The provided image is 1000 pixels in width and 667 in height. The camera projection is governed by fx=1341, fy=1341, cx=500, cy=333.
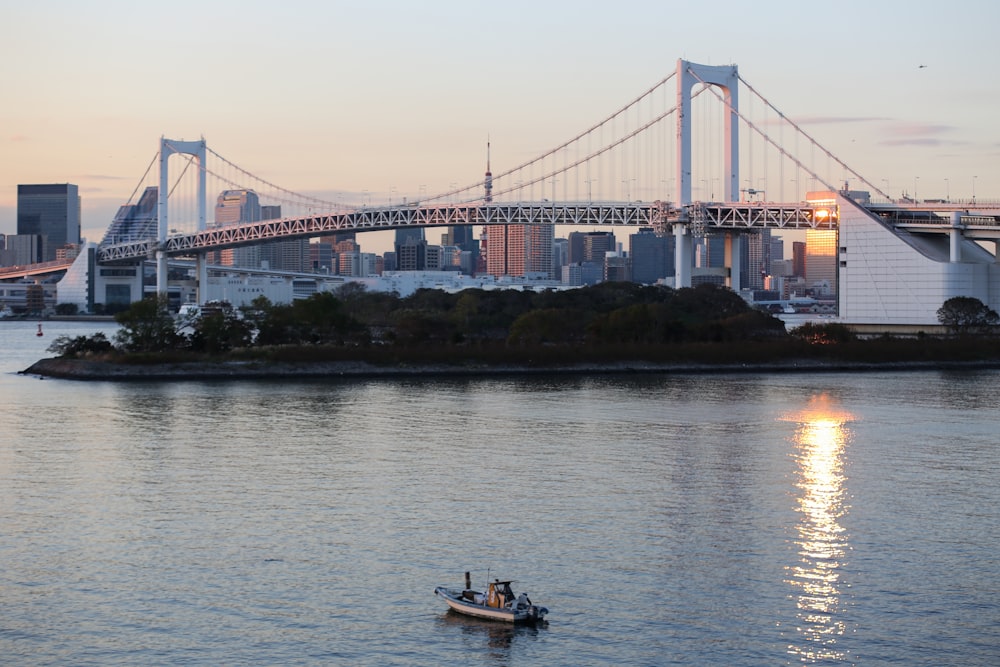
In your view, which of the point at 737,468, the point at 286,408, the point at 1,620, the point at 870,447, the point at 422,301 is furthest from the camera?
the point at 422,301

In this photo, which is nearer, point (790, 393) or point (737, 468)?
point (737, 468)

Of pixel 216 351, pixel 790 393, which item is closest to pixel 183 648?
pixel 790 393

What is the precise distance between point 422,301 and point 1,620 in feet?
129

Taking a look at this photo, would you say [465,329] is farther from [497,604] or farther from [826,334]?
[497,604]

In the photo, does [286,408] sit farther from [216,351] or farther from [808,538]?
[808,538]

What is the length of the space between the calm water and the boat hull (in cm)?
8

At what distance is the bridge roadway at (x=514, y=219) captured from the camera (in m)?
37.8

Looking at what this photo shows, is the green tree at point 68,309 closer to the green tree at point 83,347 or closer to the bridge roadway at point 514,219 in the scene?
the bridge roadway at point 514,219

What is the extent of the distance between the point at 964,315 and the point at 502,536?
2609 centimetres

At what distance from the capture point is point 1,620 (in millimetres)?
8656

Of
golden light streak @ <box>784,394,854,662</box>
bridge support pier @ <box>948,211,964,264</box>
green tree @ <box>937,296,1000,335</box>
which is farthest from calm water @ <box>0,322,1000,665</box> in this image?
bridge support pier @ <box>948,211,964,264</box>

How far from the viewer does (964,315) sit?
34.1 meters

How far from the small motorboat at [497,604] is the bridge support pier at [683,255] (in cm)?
3036

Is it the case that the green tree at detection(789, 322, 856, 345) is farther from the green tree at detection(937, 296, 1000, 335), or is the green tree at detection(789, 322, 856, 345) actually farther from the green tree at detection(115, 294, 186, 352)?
the green tree at detection(115, 294, 186, 352)
